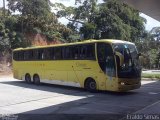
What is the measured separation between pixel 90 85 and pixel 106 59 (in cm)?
205

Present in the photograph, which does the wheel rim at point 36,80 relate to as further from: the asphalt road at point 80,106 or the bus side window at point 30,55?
the asphalt road at point 80,106

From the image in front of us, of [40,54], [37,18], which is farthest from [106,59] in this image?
[37,18]

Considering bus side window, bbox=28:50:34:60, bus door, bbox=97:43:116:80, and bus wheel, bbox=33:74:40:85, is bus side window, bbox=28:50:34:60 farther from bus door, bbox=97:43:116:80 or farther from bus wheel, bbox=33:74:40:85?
bus door, bbox=97:43:116:80

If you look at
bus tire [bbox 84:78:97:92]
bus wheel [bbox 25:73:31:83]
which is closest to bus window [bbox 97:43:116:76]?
bus tire [bbox 84:78:97:92]

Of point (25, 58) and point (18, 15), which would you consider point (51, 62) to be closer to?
point (25, 58)

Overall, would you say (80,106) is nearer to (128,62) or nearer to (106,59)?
(106,59)

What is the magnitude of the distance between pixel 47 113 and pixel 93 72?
6.65 m

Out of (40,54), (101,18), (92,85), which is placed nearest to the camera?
(92,85)

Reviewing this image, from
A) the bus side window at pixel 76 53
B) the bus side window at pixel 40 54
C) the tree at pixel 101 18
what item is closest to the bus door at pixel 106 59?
the bus side window at pixel 76 53

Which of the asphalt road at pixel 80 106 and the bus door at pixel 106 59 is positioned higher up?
the bus door at pixel 106 59

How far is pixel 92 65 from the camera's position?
1805 centimetres

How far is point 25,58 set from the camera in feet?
79.6

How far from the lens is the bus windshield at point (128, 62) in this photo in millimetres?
16938

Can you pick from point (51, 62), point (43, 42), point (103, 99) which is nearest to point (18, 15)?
point (43, 42)
